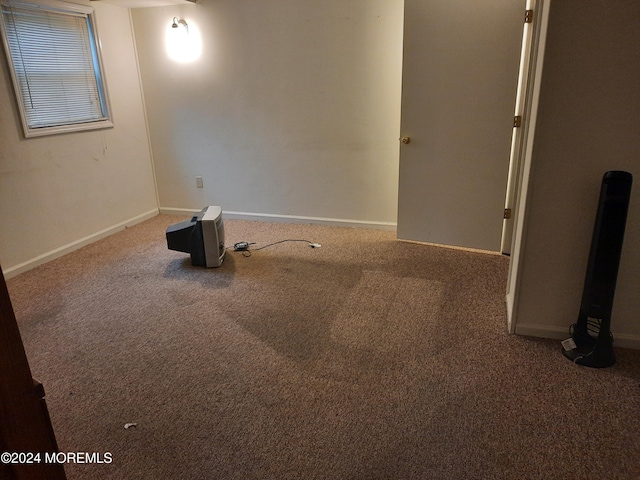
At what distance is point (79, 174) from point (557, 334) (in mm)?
4029

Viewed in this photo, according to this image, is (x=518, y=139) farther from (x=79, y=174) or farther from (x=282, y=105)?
(x=79, y=174)

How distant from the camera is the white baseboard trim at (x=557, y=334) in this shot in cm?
240

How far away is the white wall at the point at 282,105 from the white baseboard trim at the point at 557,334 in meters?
1.98

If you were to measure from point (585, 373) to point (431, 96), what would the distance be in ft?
7.57

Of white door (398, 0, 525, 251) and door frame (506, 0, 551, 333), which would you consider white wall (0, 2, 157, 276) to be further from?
door frame (506, 0, 551, 333)

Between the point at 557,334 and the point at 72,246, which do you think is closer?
Result: the point at 557,334

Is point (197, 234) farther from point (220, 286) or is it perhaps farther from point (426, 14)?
point (426, 14)

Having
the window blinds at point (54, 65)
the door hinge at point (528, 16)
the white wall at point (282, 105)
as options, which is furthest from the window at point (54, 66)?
the door hinge at point (528, 16)

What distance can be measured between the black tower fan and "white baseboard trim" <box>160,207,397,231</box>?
2.21 metres

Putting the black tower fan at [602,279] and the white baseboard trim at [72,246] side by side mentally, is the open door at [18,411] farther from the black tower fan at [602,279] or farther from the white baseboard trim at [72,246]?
the white baseboard trim at [72,246]

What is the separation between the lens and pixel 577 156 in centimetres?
223

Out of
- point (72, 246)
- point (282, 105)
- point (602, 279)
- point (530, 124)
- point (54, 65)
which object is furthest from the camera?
point (282, 105)

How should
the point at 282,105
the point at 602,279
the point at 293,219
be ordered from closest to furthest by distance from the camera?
the point at 602,279
the point at 282,105
the point at 293,219

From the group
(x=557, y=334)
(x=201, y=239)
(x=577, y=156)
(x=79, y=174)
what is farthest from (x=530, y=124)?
(x=79, y=174)
